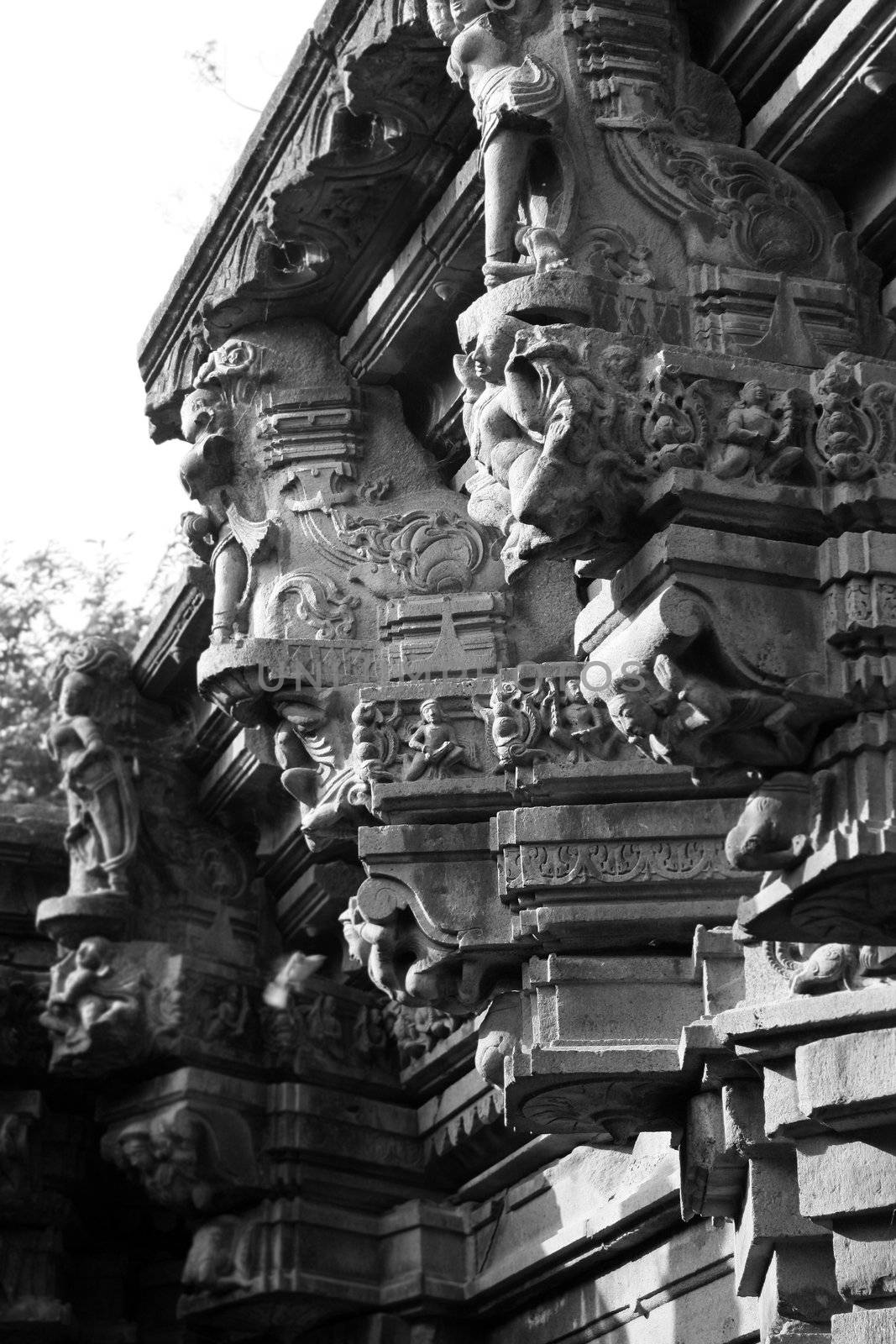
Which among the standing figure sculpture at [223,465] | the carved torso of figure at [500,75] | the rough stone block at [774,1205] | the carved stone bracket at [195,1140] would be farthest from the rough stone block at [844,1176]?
the carved stone bracket at [195,1140]

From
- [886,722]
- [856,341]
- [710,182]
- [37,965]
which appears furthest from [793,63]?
[37,965]

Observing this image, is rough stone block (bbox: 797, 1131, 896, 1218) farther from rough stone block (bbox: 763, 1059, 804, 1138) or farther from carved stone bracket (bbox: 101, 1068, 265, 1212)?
carved stone bracket (bbox: 101, 1068, 265, 1212)

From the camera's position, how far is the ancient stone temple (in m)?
4.83

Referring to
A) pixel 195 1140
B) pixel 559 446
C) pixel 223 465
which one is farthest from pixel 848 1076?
pixel 195 1140

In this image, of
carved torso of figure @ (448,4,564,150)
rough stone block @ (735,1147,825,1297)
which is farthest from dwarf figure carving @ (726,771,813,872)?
carved torso of figure @ (448,4,564,150)

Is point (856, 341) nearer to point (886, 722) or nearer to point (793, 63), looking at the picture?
point (793, 63)

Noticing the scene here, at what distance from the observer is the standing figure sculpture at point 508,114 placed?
5.50 m

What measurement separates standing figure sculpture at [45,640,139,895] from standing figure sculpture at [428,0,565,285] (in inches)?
177

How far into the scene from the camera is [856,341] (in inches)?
219

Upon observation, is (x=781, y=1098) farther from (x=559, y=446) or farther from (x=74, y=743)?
(x=74, y=743)

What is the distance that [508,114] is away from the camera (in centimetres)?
562

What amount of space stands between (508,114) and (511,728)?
58.6 inches

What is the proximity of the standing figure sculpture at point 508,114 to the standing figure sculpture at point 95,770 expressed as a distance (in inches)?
177

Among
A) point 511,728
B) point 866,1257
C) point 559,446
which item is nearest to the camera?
point 559,446
